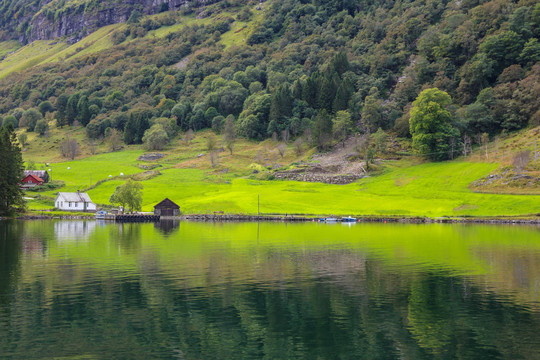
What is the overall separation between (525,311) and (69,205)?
116611 millimetres

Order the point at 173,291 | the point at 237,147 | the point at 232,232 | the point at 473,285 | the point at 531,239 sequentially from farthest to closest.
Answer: the point at 237,147 → the point at 232,232 → the point at 531,239 → the point at 473,285 → the point at 173,291

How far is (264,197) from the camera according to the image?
134m

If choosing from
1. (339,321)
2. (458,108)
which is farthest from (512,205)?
(339,321)

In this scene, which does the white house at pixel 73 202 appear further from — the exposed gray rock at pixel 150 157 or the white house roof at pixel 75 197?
the exposed gray rock at pixel 150 157

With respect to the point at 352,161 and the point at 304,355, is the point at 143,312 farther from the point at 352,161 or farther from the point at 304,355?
the point at 352,161

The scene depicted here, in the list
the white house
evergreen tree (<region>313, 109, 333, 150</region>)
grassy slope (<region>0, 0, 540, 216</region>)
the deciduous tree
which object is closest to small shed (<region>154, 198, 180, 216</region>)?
grassy slope (<region>0, 0, 540, 216</region>)

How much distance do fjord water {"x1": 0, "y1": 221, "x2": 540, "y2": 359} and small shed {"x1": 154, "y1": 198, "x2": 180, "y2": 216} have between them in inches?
2042

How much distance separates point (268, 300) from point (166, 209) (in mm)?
89328

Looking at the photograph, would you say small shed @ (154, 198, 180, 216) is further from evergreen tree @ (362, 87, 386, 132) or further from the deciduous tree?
evergreen tree @ (362, 87, 386, 132)

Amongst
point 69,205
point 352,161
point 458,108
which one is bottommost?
point 69,205

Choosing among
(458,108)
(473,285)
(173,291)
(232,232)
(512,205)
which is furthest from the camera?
(458,108)

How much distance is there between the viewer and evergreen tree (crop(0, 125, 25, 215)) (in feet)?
357

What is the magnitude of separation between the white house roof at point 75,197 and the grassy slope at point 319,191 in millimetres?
4652

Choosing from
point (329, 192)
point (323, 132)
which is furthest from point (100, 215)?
point (323, 132)
